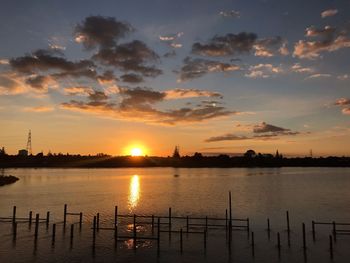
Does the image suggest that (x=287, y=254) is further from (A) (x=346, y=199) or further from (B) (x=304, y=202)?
(A) (x=346, y=199)

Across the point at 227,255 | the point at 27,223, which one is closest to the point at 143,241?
the point at 227,255

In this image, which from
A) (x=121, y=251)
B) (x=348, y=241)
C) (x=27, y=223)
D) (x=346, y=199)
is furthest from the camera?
(x=346, y=199)

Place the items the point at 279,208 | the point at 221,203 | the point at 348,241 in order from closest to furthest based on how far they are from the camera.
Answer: the point at 348,241 → the point at 279,208 → the point at 221,203

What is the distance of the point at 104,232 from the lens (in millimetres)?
50000

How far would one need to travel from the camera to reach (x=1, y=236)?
46.9 metres

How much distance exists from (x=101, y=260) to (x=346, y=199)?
252 feet

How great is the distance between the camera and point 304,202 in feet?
286

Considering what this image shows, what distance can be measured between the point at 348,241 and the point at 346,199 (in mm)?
53468

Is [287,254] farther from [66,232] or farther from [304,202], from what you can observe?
[304,202]

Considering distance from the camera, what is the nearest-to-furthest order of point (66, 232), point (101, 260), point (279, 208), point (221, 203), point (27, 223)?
point (101, 260), point (66, 232), point (27, 223), point (279, 208), point (221, 203)

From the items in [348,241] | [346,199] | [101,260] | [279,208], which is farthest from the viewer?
[346,199]

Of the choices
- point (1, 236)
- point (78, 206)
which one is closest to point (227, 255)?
point (1, 236)

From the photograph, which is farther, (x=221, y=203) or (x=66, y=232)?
(x=221, y=203)

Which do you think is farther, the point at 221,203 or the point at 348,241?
the point at 221,203
